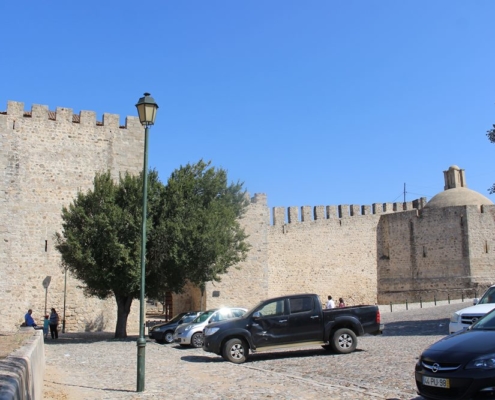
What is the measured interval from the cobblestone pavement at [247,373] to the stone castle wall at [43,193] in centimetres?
705

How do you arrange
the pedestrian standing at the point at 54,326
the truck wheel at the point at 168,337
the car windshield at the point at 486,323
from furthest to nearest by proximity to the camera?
the pedestrian standing at the point at 54,326
the truck wheel at the point at 168,337
the car windshield at the point at 486,323

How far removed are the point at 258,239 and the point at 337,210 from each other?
8146mm

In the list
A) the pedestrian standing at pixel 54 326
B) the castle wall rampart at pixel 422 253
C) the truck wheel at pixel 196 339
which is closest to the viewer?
the truck wheel at pixel 196 339

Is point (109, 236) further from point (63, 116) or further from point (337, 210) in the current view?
point (337, 210)

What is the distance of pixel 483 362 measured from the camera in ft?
Answer: 18.7

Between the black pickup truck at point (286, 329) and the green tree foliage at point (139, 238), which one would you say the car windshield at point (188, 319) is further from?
the black pickup truck at point (286, 329)

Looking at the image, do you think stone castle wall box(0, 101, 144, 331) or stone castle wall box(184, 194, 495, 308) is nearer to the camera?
stone castle wall box(0, 101, 144, 331)

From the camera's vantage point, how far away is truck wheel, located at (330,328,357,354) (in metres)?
12.0

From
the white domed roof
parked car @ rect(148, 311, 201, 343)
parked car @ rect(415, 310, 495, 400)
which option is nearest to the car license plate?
parked car @ rect(415, 310, 495, 400)

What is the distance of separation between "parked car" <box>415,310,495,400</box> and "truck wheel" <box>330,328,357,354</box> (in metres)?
5.51

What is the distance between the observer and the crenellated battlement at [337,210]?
30.8 metres

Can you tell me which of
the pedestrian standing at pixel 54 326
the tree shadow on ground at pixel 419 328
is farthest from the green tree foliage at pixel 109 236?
the tree shadow on ground at pixel 419 328

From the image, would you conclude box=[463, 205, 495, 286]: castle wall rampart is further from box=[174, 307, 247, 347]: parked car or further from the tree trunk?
the tree trunk

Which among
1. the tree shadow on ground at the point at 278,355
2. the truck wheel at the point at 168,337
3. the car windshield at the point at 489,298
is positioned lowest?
the truck wheel at the point at 168,337
